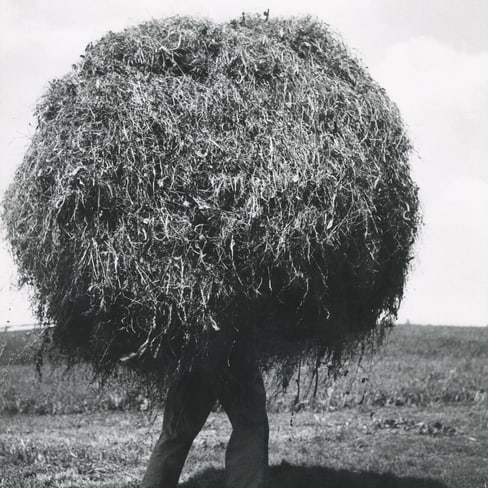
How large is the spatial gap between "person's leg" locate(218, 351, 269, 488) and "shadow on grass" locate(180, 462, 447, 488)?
4.06 feet

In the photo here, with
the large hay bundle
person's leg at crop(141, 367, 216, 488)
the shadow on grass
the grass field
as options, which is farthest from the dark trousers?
the shadow on grass

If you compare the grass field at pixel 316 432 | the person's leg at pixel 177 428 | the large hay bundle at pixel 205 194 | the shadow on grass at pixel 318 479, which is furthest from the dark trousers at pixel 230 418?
the shadow on grass at pixel 318 479

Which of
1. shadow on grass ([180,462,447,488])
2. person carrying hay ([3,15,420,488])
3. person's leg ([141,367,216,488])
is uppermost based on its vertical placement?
person carrying hay ([3,15,420,488])

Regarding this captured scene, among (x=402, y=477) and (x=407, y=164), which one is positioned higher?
(x=407, y=164)

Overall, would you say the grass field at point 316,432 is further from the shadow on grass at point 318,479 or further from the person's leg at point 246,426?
the person's leg at point 246,426

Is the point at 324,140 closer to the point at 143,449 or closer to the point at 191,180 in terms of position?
the point at 191,180

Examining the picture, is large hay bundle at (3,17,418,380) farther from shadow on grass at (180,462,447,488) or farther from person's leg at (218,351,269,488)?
shadow on grass at (180,462,447,488)

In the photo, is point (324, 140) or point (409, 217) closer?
point (324, 140)

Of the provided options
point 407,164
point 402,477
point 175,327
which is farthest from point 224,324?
point 402,477

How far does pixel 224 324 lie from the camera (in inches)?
203

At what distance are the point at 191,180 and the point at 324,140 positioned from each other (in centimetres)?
96

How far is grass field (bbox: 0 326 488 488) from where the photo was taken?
7355mm

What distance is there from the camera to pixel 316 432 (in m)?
10.4

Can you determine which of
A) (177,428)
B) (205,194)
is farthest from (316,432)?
(205,194)
